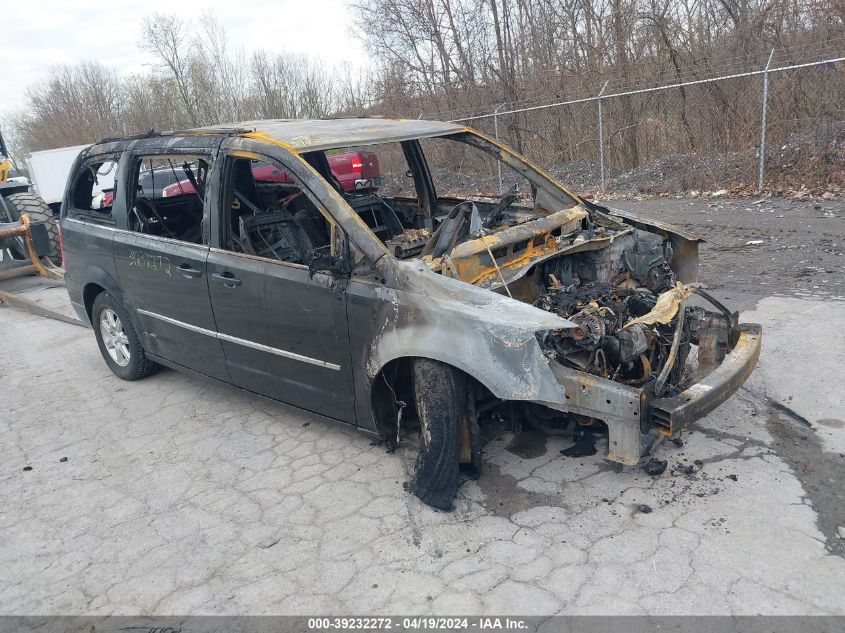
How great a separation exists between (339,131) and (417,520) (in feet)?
8.00

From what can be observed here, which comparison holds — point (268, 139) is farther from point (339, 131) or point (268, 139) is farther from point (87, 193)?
point (87, 193)

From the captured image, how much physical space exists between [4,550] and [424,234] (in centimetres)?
301

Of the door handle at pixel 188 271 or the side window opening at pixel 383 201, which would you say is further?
the side window opening at pixel 383 201

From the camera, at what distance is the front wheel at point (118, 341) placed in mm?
5199

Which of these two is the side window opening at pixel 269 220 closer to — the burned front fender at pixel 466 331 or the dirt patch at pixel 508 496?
the burned front fender at pixel 466 331

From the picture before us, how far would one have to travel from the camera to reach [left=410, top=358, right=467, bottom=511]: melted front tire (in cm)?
325

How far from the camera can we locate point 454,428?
3.29 metres

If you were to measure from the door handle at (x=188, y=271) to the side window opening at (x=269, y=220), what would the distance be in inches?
11.8

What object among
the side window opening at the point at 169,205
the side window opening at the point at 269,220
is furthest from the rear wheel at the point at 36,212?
the side window opening at the point at 269,220

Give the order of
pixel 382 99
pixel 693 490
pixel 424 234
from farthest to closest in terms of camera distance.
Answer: pixel 382 99 → pixel 424 234 → pixel 693 490

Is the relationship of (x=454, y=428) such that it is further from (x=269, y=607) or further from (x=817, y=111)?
(x=817, y=111)

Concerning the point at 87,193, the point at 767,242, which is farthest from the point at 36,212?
the point at 767,242

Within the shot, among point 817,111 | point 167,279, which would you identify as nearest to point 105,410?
point 167,279

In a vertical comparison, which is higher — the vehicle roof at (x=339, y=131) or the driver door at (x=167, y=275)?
the vehicle roof at (x=339, y=131)
